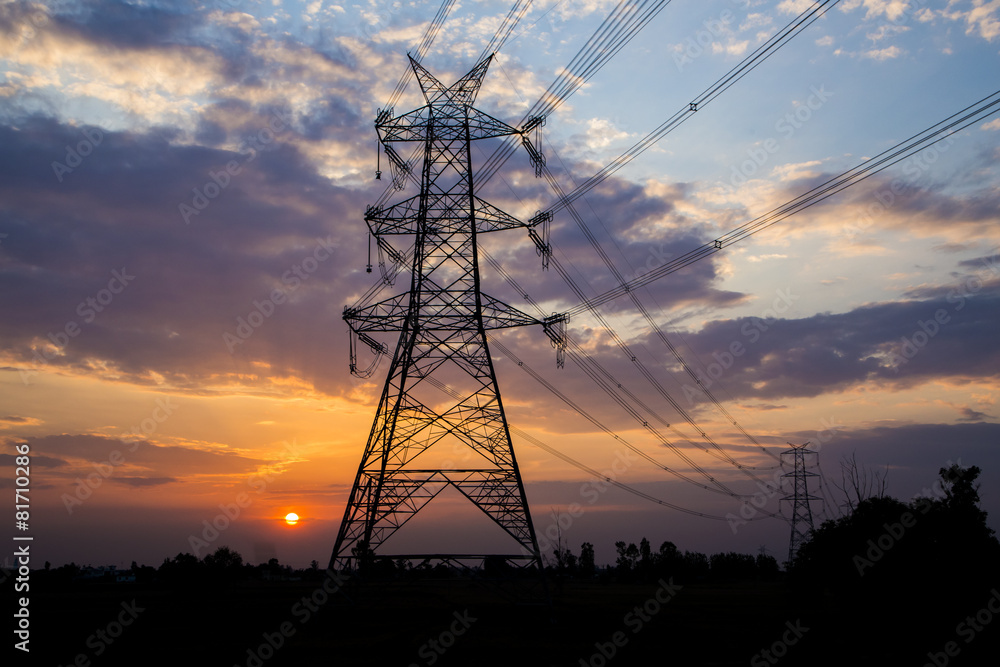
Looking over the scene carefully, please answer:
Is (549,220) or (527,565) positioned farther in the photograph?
(549,220)

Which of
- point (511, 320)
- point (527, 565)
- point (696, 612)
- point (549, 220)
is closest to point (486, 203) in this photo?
point (549, 220)

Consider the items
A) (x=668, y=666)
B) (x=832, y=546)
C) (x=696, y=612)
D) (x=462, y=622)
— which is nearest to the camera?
(x=668, y=666)

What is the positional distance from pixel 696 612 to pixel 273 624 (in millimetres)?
33323

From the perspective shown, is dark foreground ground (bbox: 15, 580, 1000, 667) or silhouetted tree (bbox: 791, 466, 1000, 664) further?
silhouetted tree (bbox: 791, 466, 1000, 664)

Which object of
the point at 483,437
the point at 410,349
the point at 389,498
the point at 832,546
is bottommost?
the point at 832,546

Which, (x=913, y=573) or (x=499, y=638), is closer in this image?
(x=499, y=638)

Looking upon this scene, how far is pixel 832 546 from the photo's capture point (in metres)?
50.1

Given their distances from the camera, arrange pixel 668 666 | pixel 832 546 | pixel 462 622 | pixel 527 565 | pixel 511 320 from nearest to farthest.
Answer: pixel 668 666, pixel 527 565, pixel 511 320, pixel 462 622, pixel 832 546

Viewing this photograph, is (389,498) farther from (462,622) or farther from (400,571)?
(462,622)

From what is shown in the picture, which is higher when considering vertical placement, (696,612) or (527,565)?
(527,565)

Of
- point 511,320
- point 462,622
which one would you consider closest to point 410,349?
point 511,320

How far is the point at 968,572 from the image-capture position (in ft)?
113

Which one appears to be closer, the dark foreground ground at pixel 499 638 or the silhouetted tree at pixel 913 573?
the dark foreground ground at pixel 499 638

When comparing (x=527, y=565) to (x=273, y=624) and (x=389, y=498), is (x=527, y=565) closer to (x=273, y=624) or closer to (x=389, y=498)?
(x=389, y=498)
